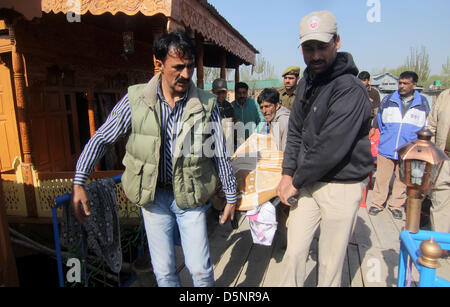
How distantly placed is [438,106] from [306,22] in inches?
110

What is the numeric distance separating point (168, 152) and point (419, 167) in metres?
1.55

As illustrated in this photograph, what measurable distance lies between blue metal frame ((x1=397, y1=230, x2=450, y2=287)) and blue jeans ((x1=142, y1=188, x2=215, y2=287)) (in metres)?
1.24

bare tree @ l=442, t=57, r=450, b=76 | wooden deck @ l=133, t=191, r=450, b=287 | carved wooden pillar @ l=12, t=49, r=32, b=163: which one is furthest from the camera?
bare tree @ l=442, t=57, r=450, b=76

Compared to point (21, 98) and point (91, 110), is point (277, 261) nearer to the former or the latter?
point (21, 98)

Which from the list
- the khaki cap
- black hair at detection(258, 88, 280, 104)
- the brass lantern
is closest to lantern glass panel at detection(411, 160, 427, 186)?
the brass lantern

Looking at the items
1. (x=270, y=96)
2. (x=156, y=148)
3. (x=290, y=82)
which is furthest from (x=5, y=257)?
(x=290, y=82)

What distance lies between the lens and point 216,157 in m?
1.97

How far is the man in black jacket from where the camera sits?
5.49 feet

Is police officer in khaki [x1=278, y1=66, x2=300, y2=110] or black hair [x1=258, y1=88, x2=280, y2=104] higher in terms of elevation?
police officer in khaki [x1=278, y1=66, x2=300, y2=110]

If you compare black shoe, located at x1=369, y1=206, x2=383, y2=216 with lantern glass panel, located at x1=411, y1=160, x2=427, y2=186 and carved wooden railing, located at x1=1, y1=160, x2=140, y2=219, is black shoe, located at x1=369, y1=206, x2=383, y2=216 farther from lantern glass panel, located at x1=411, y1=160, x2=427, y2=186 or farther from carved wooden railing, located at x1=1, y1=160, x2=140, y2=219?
carved wooden railing, located at x1=1, y1=160, x2=140, y2=219

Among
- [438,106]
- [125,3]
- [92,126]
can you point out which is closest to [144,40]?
[92,126]

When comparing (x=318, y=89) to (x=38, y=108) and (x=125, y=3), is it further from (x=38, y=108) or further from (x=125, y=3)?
(x=38, y=108)

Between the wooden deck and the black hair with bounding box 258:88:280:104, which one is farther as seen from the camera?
the black hair with bounding box 258:88:280:104

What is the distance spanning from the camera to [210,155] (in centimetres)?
193
